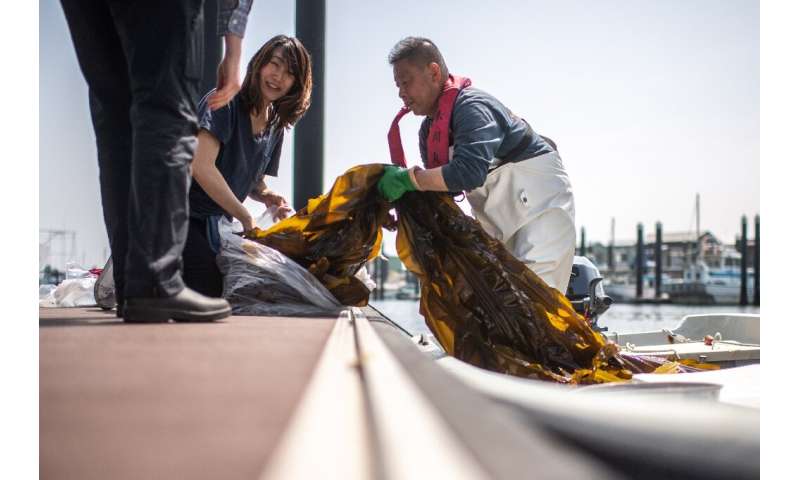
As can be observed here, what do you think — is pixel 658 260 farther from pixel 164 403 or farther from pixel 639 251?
pixel 164 403

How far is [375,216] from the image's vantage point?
1496mm

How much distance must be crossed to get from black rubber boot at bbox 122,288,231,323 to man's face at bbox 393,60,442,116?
3.78 feet

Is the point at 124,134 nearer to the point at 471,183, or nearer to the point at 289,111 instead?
the point at 289,111

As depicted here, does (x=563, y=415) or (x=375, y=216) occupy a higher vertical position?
(x=375, y=216)

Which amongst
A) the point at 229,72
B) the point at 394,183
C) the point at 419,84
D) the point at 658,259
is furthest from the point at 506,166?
the point at 658,259

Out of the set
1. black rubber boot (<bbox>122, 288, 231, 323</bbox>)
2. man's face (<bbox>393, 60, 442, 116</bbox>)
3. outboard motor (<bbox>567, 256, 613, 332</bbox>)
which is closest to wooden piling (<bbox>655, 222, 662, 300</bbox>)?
outboard motor (<bbox>567, 256, 613, 332</bbox>)

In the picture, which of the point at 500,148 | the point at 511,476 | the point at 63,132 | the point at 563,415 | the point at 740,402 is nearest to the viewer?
the point at 511,476

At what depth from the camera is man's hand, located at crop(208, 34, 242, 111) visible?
90 centimetres

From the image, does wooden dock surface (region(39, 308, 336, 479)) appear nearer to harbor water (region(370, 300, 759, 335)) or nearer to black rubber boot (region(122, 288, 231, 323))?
black rubber boot (region(122, 288, 231, 323))

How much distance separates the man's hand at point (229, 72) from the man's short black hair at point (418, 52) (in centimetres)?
92

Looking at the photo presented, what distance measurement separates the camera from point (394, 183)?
1.43 metres

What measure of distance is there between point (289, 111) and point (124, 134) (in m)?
0.62
